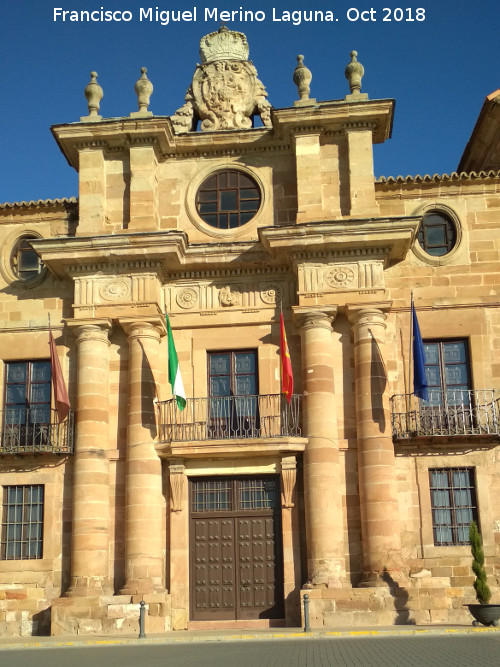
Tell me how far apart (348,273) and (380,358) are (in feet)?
6.74

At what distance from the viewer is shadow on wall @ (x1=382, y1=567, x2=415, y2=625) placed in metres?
18.3

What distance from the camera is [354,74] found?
876 inches

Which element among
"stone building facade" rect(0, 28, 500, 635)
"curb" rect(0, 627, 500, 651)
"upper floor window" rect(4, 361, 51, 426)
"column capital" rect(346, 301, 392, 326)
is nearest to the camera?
"curb" rect(0, 627, 500, 651)

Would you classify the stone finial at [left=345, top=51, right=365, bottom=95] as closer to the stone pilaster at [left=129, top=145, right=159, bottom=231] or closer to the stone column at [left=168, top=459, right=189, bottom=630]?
the stone pilaster at [left=129, top=145, right=159, bottom=231]

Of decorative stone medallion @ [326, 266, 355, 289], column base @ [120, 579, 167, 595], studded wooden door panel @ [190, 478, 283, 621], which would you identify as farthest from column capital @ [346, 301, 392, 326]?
column base @ [120, 579, 167, 595]

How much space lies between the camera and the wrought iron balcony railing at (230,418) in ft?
67.9

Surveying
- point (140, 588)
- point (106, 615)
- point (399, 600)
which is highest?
point (140, 588)

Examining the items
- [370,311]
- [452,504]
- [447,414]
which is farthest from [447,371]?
[452,504]

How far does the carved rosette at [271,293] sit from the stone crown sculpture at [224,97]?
4046 mm

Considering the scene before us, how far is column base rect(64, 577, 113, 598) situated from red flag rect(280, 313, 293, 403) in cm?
549

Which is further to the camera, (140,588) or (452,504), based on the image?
(452,504)

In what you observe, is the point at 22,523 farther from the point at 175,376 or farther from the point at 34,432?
the point at 175,376

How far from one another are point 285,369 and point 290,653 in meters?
7.41

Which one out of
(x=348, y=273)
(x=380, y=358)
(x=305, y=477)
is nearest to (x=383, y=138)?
(x=348, y=273)
